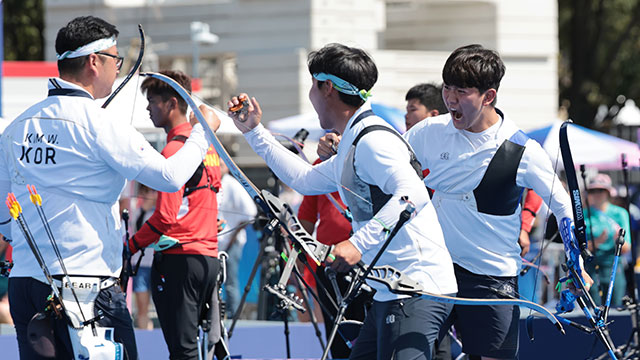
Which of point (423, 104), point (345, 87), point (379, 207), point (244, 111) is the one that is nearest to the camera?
point (379, 207)

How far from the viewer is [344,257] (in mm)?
3504

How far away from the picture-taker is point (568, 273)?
4.55 meters

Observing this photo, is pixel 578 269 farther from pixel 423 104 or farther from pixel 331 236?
pixel 423 104

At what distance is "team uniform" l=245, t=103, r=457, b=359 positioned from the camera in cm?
364

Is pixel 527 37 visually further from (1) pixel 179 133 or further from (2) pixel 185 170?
(2) pixel 185 170

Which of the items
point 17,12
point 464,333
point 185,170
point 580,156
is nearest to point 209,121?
point 185,170

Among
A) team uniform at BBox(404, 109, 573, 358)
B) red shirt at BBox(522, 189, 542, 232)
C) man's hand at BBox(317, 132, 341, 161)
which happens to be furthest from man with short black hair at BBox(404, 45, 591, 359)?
red shirt at BBox(522, 189, 542, 232)

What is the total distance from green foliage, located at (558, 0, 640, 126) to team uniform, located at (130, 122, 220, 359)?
19954mm

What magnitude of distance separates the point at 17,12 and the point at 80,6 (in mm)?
4402

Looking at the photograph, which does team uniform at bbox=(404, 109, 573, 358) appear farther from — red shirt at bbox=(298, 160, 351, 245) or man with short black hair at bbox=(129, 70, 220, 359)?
red shirt at bbox=(298, 160, 351, 245)

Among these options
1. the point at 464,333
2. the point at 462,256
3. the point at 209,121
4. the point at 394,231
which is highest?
the point at 209,121

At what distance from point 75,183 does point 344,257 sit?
3.38ft

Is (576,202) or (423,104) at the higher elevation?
(423,104)

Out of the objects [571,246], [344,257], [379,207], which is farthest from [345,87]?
[571,246]
